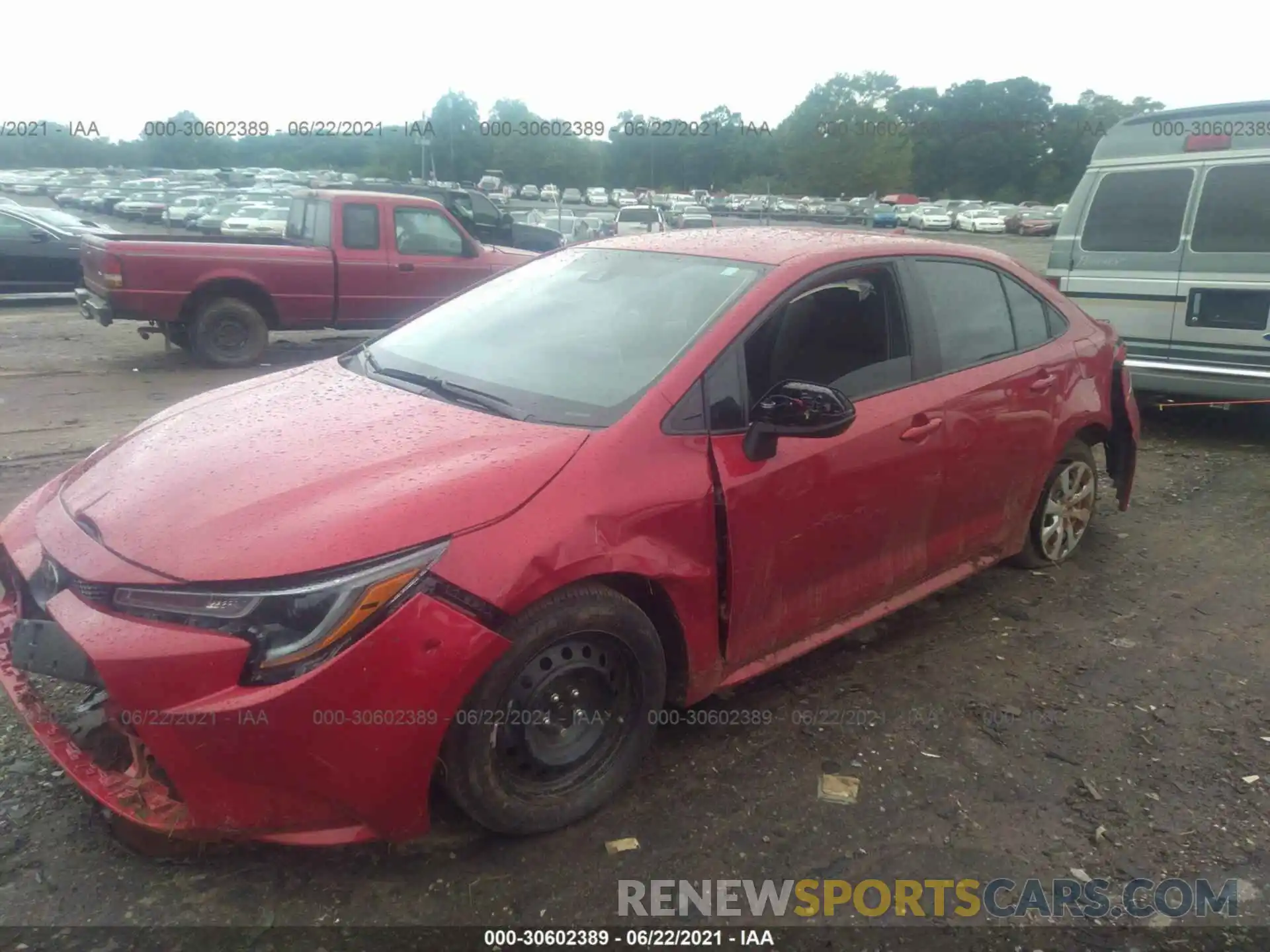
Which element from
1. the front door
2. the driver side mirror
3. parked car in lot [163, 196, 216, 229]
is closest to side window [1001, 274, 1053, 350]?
the front door

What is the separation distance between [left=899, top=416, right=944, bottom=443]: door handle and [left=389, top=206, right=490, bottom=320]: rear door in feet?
26.5

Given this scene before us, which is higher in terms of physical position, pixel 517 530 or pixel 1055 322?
pixel 1055 322

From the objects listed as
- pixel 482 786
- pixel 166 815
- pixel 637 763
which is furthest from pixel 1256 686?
pixel 166 815

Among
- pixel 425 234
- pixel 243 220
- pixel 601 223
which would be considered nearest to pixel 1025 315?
pixel 425 234

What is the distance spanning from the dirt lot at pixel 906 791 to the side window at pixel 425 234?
26.7 ft

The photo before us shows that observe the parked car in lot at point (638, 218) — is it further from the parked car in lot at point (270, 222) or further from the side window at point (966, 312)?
the side window at point (966, 312)

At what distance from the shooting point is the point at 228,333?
33.2 feet

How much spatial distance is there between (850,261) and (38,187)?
166 feet

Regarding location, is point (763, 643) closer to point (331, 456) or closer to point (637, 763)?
point (637, 763)

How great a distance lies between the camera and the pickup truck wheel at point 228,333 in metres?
9.93

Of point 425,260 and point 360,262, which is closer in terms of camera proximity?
point 360,262

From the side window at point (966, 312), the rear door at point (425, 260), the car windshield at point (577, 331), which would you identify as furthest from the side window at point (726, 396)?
the rear door at point (425, 260)

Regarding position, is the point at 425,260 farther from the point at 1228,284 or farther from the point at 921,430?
the point at 921,430

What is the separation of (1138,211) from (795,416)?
5814mm
